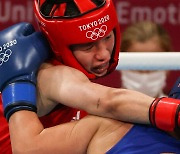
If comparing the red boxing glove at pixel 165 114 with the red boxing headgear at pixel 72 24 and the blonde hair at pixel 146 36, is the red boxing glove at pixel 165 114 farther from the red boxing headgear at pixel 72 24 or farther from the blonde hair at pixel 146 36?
the blonde hair at pixel 146 36

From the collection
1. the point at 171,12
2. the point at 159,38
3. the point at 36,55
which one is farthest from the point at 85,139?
the point at 171,12

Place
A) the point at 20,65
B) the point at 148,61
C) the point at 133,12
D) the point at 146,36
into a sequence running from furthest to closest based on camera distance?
the point at 133,12
the point at 146,36
the point at 148,61
the point at 20,65

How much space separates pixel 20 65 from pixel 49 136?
0.89 ft

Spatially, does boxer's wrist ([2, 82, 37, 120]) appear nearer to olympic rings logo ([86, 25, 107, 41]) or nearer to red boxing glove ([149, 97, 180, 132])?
olympic rings logo ([86, 25, 107, 41])

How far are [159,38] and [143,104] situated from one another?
4.63 feet

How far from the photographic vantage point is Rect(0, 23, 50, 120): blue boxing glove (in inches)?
56.9

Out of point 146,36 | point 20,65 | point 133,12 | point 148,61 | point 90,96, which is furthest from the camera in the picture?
point 133,12

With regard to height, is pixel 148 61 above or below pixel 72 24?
below

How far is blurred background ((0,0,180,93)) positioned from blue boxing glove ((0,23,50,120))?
4.87ft

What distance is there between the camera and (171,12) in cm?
312

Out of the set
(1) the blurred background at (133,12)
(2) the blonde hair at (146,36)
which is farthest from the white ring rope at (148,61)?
(1) the blurred background at (133,12)

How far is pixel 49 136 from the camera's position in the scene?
1.35 meters

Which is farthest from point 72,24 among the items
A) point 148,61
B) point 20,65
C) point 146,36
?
point 146,36

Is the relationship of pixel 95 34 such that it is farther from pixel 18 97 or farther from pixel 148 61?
pixel 148 61
